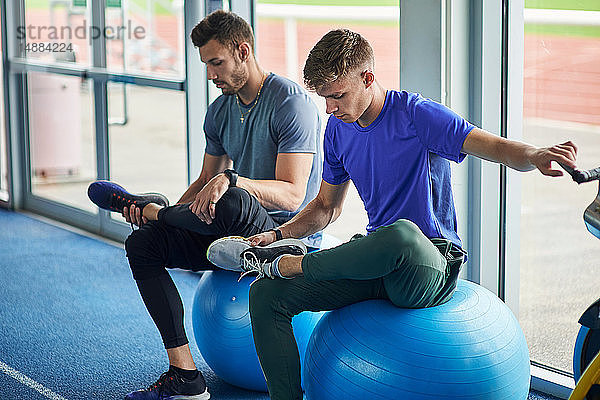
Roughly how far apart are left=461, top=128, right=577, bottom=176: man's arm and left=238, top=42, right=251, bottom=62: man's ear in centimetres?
95

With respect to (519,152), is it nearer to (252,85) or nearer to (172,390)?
(252,85)

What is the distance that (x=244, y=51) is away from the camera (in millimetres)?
2799

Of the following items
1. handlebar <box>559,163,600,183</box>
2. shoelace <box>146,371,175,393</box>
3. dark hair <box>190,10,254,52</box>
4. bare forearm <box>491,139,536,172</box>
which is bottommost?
shoelace <box>146,371,175,393</box>

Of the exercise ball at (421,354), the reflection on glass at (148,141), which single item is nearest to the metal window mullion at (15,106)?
the reflection on glass at (148,141)

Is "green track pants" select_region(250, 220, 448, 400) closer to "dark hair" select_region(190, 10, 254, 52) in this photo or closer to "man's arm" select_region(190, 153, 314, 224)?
"man's arm" select_region(190, 153, 314, 224)

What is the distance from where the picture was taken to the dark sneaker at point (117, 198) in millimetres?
2764

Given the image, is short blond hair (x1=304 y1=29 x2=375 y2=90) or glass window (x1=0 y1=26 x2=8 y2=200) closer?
short blond hair (x1=304 y1=29 x2=375 y2=90)

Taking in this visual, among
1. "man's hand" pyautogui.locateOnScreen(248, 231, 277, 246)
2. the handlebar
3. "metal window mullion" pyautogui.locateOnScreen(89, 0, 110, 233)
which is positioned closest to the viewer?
the handlebar

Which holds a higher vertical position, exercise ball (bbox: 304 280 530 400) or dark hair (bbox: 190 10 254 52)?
dark hair (bbox: 190 10 254 52)

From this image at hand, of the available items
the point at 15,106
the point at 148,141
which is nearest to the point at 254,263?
the point at 148,141

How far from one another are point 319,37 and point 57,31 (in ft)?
7.42

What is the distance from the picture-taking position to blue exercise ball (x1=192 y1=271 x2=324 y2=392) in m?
2.61

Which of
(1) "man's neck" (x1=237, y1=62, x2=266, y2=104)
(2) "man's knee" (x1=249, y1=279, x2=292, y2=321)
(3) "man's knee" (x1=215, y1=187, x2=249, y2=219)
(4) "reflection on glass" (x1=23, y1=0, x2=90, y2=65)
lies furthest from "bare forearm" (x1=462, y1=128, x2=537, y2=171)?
(4) "reflection on glass" (x1=23, y1=0, x2=90, y2=65)

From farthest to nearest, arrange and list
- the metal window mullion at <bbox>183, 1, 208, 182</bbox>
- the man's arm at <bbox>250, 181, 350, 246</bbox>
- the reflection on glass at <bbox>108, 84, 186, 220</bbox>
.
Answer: the reflection on glass at <bbox>108, 84, 186, 220</bbox> → the metal window mullion at <bbox>183, 1, 208, 182</bbox> → the man's arm at <bbox>250, 181, 350, 246</bbox>
